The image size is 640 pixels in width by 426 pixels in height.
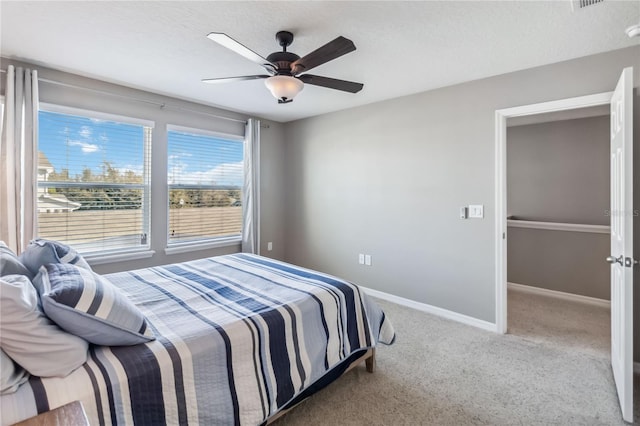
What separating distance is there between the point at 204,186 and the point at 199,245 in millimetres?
765

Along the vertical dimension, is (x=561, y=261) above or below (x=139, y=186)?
below

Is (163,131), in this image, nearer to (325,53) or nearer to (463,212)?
(325,53)

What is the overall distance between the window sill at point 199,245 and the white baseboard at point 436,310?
1.93 m

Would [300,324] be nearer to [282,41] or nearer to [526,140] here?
[282,41]

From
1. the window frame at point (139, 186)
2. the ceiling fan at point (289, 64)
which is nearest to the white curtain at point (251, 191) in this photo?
the window frame at point (139, 186)

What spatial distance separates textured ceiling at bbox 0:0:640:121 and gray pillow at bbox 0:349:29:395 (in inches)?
75.1

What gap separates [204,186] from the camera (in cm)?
395

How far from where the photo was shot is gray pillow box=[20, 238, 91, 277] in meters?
1.59

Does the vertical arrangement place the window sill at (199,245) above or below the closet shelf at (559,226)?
below

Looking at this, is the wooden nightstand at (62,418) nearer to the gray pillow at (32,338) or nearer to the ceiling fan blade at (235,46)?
the gray pillow at (32,338)

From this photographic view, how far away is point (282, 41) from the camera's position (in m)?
2.10

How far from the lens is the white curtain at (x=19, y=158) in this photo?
246 cm

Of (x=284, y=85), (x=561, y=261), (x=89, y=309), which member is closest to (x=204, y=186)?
(x=284, y=85)

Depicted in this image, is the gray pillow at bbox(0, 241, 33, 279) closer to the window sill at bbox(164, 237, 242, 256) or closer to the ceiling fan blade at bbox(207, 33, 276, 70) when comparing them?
the ceiling fan blade at bbox(207, 33, 276, 70)
